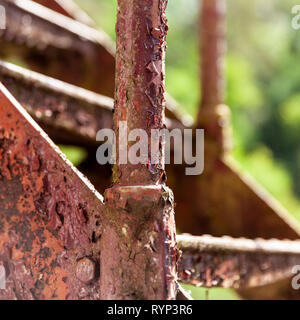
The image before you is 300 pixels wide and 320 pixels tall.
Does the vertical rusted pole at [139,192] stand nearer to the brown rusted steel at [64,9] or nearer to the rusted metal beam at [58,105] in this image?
the rusted metal beam at [58,105]

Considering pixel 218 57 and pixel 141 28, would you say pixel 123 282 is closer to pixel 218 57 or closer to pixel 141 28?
pixel 141 28

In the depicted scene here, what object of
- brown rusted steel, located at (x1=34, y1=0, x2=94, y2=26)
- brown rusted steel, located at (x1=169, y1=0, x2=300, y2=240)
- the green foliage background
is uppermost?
the green foliage background

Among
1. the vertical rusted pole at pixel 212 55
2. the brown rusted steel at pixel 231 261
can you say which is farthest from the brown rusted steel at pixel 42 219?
the vertical rusted pole at pixel 212 55

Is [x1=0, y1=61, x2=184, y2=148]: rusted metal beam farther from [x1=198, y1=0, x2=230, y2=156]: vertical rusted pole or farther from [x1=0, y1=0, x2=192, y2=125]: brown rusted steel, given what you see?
[x1=198, y1=0, x2=230, y2=156]: vertical rusted pole

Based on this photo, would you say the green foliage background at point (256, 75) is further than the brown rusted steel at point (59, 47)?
Yes

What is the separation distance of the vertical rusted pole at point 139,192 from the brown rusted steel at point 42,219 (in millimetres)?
65

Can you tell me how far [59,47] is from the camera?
327 cm

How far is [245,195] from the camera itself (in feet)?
10.4

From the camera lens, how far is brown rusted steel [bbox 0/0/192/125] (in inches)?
115

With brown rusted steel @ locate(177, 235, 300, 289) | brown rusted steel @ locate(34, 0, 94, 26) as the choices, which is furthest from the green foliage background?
brown rusted steel @ locate(177, 235, 300, 289)

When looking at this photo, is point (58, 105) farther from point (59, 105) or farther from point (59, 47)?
point (59, 47)

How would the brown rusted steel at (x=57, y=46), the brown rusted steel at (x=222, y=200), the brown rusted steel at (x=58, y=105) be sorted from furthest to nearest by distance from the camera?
the brown rusted steel at (x=222, y=200) < the brown rusted steel at (x=57, y=46) < the brown rusted steel at (x=58, y=105)

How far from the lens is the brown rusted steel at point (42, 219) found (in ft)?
3.92

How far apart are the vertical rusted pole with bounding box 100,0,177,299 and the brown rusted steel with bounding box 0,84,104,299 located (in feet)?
0.21
